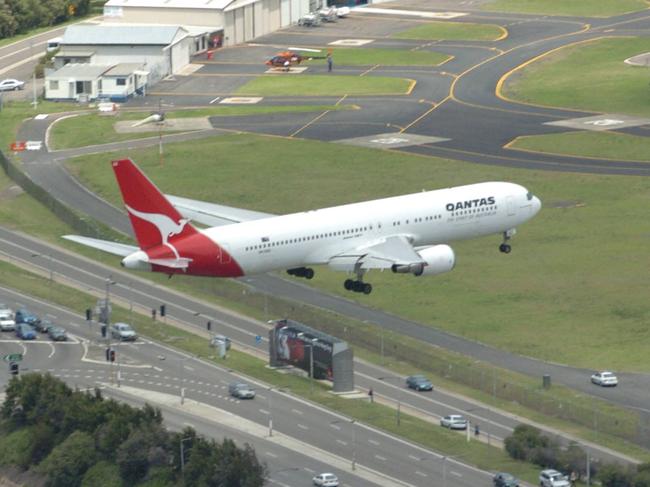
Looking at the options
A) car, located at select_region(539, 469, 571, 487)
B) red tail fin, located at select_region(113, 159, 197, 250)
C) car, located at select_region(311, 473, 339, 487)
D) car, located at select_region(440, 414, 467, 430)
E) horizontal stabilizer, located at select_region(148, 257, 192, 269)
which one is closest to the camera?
car, located at select_region(539, 469, 571, 487)

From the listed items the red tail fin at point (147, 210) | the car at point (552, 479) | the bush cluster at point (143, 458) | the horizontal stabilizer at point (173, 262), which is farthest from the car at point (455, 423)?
the red tail fin at point (147, 210)

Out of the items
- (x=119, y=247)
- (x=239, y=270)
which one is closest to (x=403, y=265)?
(x=239, y=270)

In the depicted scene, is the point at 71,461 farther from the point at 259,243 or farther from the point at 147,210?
the point at 147,210

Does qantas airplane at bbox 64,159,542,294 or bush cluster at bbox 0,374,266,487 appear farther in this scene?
qantas airplane at bbox 64,159,542,294

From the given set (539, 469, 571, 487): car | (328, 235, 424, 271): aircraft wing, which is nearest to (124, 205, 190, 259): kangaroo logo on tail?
(328, 235, 424, 271): aircraft wing

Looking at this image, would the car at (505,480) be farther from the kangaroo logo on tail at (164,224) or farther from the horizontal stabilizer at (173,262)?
the kangaroo logo on tail at (164,224)

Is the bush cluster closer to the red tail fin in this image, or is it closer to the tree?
the tree
